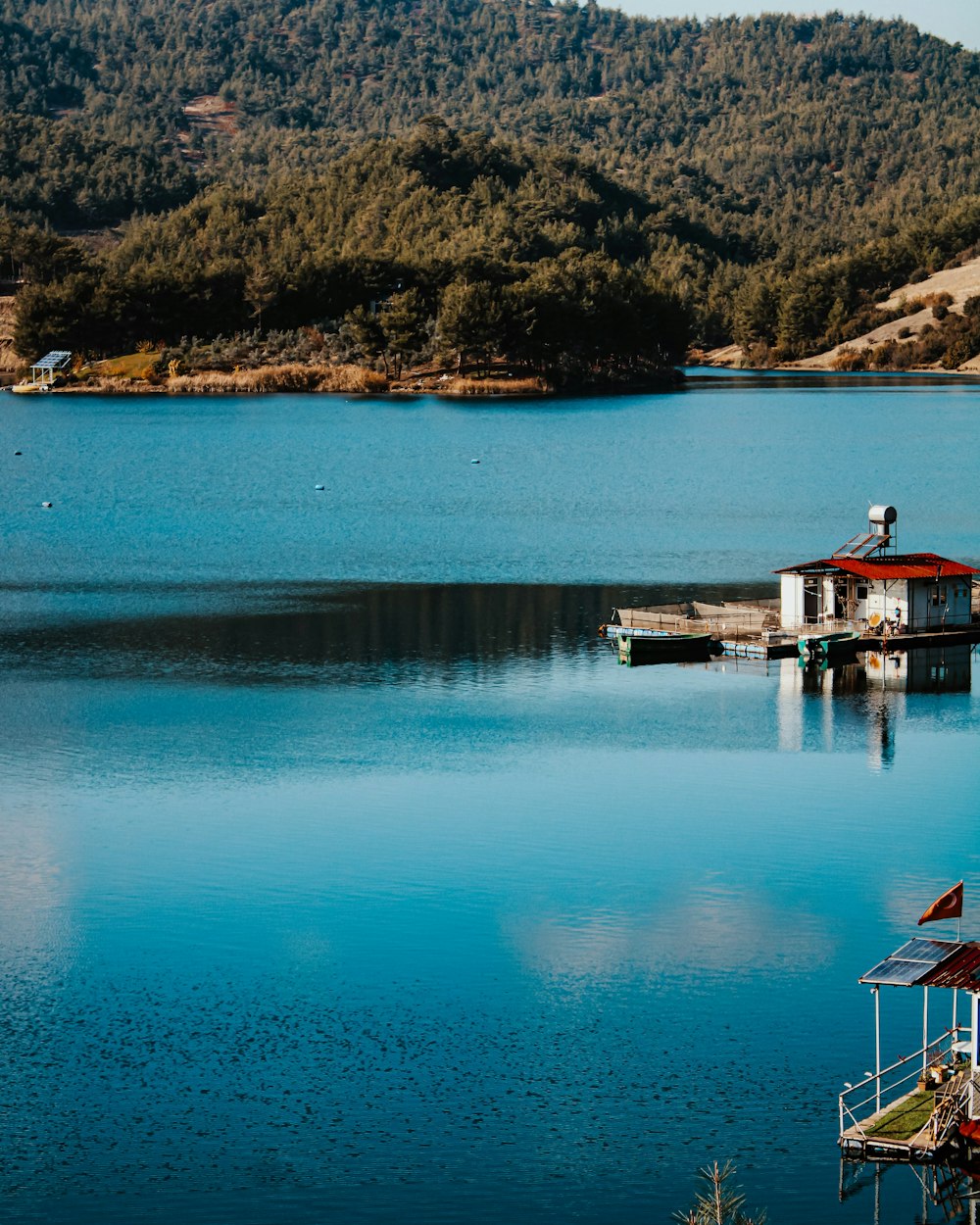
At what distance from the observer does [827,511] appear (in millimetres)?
84688

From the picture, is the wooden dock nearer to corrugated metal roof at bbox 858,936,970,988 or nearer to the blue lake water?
the blue lake water

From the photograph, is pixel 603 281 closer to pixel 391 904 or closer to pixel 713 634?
pixel 713 634

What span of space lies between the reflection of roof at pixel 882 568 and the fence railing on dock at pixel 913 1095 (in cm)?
3004

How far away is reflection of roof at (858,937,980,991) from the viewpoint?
22578 mm

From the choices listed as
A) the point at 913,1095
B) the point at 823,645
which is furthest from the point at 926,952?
the point at 823,645

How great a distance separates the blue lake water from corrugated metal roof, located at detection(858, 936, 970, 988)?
75.6 inches

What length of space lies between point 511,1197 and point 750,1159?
121 inches

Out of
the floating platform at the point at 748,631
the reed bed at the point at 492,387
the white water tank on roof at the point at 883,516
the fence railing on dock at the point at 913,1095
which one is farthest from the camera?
the reed bed at the point at 492,387

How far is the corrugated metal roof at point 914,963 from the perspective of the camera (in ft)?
74.7

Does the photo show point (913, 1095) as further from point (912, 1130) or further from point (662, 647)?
point (662, 647)

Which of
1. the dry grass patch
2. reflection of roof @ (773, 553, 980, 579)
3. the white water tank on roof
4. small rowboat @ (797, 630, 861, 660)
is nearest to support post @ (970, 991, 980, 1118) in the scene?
small rowboat @ (797, 630, 861, 660)

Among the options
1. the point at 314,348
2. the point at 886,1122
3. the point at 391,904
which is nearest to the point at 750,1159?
the point at 886,1122

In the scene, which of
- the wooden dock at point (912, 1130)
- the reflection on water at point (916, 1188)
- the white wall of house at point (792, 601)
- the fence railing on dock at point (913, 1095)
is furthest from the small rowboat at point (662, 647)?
the reflection on water at point (916, 1188)

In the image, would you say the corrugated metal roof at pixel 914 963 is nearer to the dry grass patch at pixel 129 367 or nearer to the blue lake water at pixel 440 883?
the blue lake water at pixel 440 883
